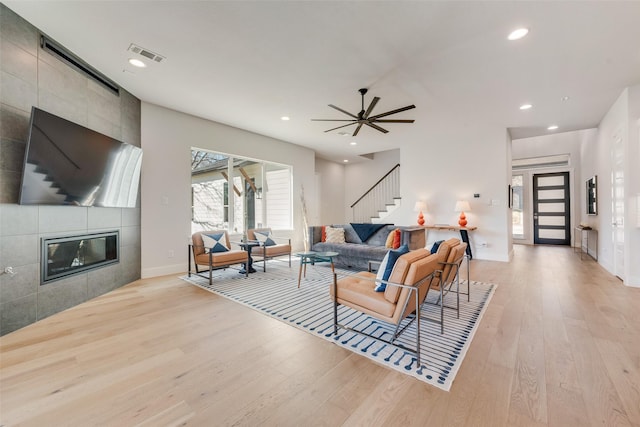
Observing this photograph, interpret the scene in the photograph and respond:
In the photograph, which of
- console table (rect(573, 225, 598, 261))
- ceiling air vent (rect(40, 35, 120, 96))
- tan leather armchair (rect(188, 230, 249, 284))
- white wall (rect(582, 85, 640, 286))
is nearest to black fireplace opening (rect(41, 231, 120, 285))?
tan leather armchair (rect(188, 230, 249, 284))

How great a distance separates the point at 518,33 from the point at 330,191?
749 cm

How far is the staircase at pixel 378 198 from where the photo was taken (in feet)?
28.3

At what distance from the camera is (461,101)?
14.8 ft

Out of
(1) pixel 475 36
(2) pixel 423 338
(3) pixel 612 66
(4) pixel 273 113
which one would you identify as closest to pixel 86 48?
(4) pixel 273 113

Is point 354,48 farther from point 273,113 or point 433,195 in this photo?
point 433,195

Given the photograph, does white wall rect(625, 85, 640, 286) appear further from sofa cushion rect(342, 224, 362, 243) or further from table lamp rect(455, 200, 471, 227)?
sofa cushion rect(342, 224, 362, 243)

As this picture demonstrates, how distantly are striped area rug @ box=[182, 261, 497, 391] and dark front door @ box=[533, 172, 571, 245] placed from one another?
22.5 ft

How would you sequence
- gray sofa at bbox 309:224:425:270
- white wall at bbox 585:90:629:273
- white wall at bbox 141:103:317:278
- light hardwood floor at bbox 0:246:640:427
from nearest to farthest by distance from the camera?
light hardwood floor at bbox 0:246:640:427, white wall at bbox 585:90:629:273, white wall at bbox 141:103:317:278, gray sofa at bbox 309:224:425:270

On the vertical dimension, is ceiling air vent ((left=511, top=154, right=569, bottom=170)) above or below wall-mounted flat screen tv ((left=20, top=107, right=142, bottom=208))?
above

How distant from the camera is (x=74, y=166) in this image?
10.3ft

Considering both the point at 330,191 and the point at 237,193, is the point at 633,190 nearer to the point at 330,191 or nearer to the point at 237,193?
the point at 237,193

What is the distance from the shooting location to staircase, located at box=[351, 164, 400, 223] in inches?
340

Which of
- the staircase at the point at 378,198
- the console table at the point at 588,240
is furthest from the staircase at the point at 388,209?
the console table at the point at 588,240

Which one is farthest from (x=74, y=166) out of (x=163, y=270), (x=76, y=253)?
(x=163, y=270)
